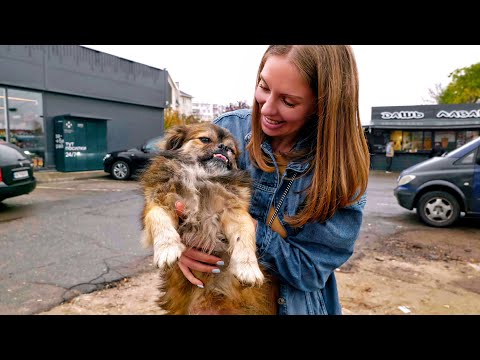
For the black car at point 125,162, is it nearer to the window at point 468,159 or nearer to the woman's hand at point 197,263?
the window at point 468,159

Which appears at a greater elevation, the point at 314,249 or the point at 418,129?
the point at 418,129

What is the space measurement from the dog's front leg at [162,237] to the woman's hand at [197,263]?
63 millimetres

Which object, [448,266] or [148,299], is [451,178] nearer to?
[448,266]

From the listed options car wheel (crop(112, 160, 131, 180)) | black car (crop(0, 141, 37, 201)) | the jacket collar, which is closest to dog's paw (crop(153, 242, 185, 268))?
the jacket collar

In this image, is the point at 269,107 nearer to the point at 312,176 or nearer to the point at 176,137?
the point at 312,176

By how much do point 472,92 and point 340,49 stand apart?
4522 centimetres

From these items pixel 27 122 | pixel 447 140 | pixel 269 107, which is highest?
pixel 27 122

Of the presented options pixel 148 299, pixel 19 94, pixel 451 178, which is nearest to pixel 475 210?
pixel 451 178

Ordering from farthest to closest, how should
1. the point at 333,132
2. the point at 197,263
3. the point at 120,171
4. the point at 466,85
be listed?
1. the point at 466,85
2. the point at 120,171
3. the point at 197,263
4. the point at 333,132

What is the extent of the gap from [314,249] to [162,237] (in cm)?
89

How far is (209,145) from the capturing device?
2674 mm

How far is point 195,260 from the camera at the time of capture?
6.97ft

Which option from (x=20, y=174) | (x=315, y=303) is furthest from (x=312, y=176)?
(x=20, y=174)
